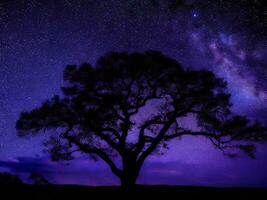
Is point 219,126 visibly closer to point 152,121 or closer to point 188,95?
point 188,95

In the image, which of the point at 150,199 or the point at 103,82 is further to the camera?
the point at 103,82

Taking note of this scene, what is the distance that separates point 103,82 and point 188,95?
6.61 meters

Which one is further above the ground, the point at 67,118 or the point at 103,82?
the point at 103,82

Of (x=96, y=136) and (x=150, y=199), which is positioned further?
(x=96, y=136)

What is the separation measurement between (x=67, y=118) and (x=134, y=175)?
6586mm

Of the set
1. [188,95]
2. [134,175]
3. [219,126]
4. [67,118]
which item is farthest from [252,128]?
[67,118]

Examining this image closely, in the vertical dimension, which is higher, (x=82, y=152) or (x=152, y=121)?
(x=152, y=121)

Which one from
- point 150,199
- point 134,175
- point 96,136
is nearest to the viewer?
point 150,199

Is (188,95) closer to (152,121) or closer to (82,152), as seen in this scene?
(152,121)

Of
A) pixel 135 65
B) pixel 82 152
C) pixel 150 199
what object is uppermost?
pixel 135 65

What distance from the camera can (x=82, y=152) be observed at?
80.7ft

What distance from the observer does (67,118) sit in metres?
23.8

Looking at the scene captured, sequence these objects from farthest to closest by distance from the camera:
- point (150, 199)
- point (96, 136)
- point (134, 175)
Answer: point (96, 136) < point (134, 175) < point (150, 199)

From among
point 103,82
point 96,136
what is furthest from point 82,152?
point 103,82
